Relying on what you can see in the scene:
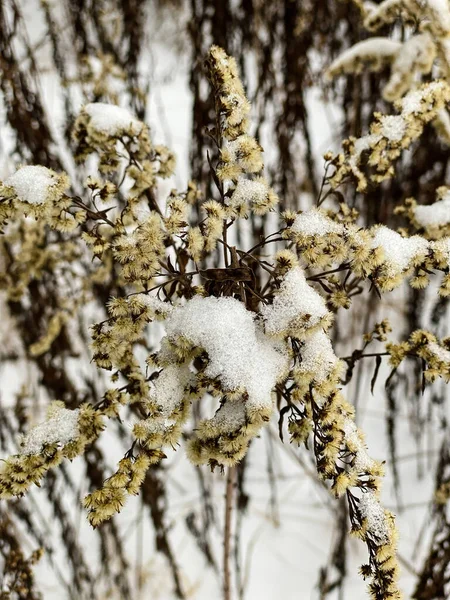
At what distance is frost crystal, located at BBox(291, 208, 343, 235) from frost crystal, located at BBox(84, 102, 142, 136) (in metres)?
0.32

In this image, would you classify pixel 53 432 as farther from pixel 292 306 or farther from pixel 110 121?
pixel 110 121

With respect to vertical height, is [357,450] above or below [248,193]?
below

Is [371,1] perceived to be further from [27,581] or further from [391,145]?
[27,581]

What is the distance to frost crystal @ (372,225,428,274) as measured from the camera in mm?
601

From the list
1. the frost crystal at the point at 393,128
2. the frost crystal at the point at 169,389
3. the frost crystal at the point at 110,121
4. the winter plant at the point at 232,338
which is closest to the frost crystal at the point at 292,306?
the winter plant at the point at 232,338

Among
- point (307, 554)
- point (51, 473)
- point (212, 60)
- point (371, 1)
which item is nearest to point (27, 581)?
point (51, 473)

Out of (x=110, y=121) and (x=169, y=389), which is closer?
(x=169, y=389)

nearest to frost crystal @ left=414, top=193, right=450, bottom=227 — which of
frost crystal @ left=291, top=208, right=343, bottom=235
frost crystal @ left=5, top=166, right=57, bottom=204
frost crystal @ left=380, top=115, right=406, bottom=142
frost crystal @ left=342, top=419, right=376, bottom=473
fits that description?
frost crystal @ left=380, top=115, right=406, bottom=142

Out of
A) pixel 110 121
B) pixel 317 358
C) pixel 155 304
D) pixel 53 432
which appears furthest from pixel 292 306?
pixel 110 121

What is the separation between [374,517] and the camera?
570 millimetres

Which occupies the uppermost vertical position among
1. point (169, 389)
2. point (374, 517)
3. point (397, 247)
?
point (397, 247)

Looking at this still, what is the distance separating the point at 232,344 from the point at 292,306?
0.08 m

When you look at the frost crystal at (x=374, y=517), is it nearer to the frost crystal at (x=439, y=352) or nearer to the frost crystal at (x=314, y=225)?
the frost crystal at (x=439, y=352)

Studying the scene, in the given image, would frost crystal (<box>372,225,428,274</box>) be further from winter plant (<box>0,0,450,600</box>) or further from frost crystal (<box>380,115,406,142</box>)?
frost crystal (<box>380,115,406,142</box>)
